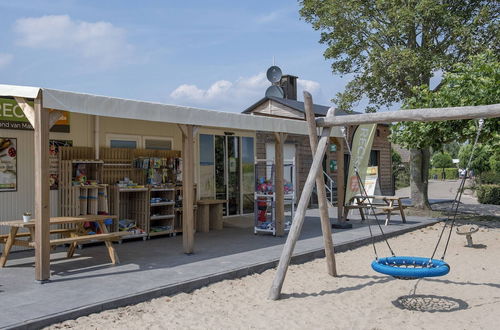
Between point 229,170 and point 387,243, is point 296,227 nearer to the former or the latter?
point 387,243

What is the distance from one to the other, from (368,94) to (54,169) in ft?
30.8

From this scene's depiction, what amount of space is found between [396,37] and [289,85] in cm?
815

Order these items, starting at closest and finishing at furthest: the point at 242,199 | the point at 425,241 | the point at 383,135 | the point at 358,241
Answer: the point at 358,241, the point at 425,241, the point at 242,199, the point at 383,135

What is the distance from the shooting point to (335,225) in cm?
1134

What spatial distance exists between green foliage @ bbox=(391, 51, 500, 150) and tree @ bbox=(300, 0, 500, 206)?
1.25m

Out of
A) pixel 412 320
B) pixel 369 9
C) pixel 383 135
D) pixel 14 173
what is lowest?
pixel 412 320

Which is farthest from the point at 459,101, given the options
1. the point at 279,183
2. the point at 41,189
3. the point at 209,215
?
the point at 41,189

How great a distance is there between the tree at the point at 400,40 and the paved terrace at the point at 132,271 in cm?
513

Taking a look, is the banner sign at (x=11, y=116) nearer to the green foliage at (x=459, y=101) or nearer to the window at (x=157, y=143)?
the window at (x=157, y=143)

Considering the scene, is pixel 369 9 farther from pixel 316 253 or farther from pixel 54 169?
pixel 54 169

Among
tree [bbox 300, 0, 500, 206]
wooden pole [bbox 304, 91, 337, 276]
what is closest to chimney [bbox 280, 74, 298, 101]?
tree [bbox 300, 0, 500, 206]

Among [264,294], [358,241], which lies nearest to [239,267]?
[264,294]

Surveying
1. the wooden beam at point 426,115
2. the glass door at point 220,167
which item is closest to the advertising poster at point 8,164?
the wooden beam at point 426,115

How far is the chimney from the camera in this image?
21.3m
